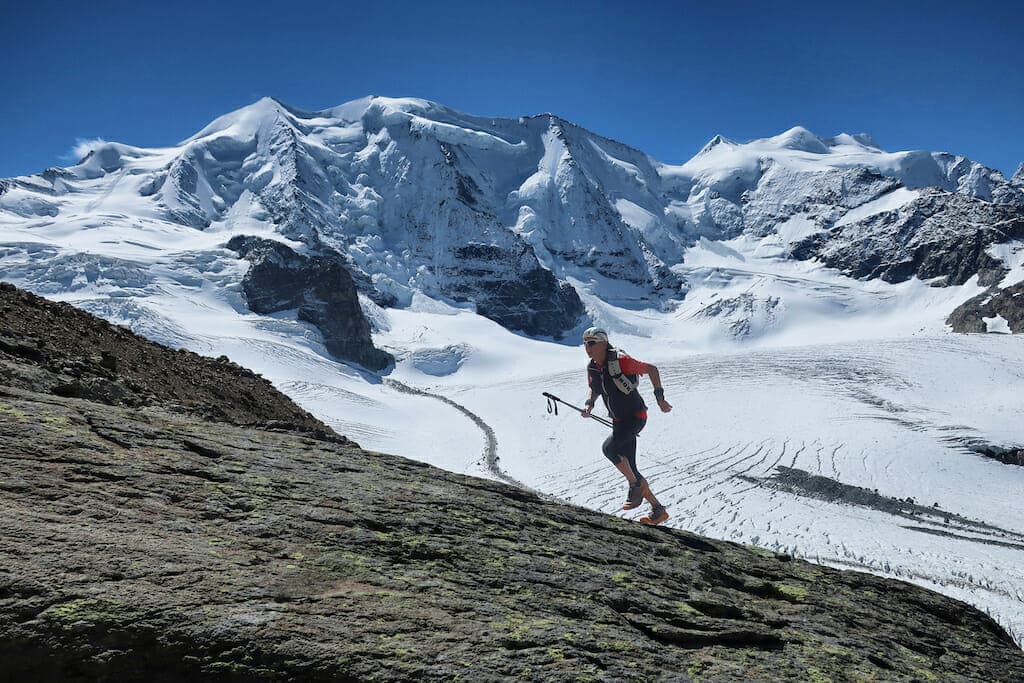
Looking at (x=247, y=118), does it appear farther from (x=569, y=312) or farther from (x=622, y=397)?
(x=622, y=397)

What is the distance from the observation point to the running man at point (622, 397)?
33.7ft

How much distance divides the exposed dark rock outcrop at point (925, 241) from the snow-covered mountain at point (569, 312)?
0.67m

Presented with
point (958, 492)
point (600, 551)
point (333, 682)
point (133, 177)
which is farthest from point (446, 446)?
point (133, 177)

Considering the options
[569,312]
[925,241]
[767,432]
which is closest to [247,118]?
[569,312]

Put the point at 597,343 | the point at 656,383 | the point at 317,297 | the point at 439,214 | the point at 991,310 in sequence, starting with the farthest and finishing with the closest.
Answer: the point at 439,214 → the point at 991,310 → the point at 317,297 → the point at 597,343 → the point at 656,383

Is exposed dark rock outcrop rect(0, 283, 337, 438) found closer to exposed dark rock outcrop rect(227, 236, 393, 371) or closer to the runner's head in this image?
the runner's head

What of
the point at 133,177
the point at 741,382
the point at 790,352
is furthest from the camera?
the point at 133,177

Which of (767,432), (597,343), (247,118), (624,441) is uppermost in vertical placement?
(247,118)

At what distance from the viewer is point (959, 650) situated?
580 centimetres

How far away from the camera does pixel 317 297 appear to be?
101 m

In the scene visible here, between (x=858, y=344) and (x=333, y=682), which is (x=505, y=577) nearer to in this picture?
(x=333, y=682)

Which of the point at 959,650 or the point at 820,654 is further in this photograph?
the point at 959,650

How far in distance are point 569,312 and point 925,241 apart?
84690 mm

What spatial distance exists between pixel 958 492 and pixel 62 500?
1094 inches
